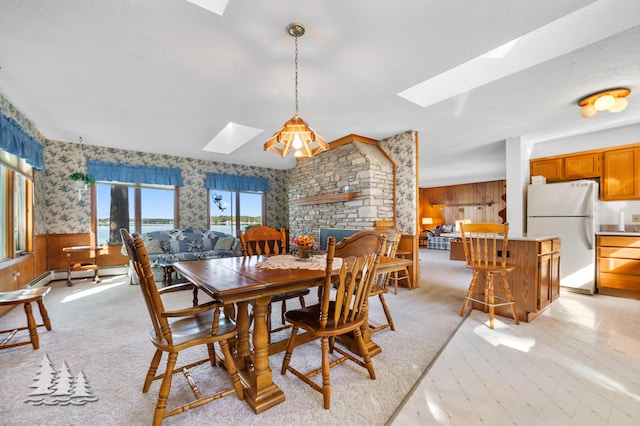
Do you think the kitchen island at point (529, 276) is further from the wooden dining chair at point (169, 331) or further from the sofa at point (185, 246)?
the sofa at point (185, 246)

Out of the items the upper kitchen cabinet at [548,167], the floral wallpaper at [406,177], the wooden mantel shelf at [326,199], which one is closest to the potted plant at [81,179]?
the wooden mantel shelf at [326,199]

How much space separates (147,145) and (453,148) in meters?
5.96

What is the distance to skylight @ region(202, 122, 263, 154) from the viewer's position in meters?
4.91

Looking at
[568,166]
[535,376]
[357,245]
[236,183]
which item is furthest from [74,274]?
[568,166]

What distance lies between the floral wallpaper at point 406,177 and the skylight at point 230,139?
8.23ft

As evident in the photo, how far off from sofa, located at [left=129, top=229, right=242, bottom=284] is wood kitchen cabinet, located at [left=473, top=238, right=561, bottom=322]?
178 inches

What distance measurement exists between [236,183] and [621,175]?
7032 millimetres

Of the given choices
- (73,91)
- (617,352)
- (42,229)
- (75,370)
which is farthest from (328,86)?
(42,229)

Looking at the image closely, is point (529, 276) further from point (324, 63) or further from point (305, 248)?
point (324, 63)

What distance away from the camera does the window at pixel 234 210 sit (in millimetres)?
6586

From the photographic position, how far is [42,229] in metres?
4.67

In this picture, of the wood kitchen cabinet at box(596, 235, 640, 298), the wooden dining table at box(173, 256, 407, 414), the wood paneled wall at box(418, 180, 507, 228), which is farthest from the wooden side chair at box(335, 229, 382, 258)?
the wood paneled wall at box(418, 180, 507, 228)

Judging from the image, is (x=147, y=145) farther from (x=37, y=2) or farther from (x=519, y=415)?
(x=519, y=415)

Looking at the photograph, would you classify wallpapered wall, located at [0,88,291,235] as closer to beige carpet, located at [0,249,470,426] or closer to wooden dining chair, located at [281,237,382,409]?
beige carpet, located at [0,249,470,426]
